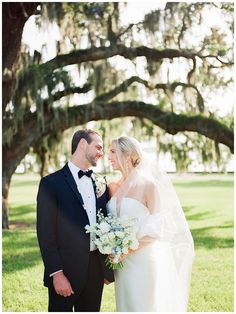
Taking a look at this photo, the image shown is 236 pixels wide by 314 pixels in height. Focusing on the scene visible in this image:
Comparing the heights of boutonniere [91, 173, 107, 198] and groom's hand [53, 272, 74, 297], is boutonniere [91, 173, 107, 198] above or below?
above

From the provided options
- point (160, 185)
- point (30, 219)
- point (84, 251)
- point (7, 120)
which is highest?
point (7, 120)

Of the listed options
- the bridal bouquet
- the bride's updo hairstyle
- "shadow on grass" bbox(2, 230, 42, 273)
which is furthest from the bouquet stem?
"shadow on grass" bbox(2, 230, 42, 273)

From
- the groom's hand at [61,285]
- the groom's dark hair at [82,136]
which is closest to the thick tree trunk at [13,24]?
the groom's dark hair at [82,136]

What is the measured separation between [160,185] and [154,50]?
7369 millimetres

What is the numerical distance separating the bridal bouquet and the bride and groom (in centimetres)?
7

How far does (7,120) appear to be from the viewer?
1129cm

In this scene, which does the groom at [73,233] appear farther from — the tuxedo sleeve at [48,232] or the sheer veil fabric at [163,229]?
the sheer veil fabric at [163,229]

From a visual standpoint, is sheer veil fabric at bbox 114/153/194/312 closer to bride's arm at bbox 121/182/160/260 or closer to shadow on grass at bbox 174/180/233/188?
bride's arm at bbox 121/182/160/260

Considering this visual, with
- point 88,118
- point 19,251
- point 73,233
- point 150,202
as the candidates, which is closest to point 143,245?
point 150,202

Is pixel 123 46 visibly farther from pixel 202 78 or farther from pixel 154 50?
pixel 202 78

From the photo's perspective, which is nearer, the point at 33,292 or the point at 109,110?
the point at 33,292

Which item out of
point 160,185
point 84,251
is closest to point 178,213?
point 160,185

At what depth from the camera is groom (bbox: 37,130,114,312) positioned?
10.9 ft

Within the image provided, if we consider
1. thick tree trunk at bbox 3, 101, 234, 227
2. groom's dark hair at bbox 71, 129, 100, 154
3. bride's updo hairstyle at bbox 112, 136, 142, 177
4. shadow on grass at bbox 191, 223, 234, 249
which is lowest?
shadow on grass at bbox 191, 223, 234, 249
